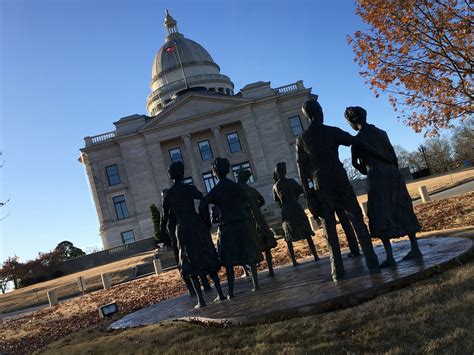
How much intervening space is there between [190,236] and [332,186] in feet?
8.83

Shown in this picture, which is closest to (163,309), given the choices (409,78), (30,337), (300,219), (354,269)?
(300,219)

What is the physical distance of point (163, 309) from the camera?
32.5ft

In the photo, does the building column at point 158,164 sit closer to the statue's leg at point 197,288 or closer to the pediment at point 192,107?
the pediment at point 192,107

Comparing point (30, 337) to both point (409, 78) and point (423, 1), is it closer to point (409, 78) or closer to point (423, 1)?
point (409, 78)

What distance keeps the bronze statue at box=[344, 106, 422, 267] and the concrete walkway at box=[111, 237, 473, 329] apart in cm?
50

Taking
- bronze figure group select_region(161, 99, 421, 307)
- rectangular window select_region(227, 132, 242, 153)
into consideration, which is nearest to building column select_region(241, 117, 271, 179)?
rectangular window select_region(227, 132, 242, 153)

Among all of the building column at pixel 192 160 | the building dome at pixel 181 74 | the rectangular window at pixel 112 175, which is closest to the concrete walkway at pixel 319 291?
the building column at pixel 192 160

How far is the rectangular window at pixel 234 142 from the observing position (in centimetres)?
5741

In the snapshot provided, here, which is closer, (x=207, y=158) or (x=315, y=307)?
(x=315, y=307)

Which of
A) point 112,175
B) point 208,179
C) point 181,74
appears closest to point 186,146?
point 208,179

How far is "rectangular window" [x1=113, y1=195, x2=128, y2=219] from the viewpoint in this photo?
56.5 metres

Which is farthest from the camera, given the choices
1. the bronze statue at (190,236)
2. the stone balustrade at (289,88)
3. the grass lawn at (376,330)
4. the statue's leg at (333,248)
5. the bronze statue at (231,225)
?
the stone balustrade at (289,88)

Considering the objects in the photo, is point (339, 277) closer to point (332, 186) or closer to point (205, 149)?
point (332, 186)

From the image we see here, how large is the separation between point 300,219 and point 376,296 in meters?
4.89
